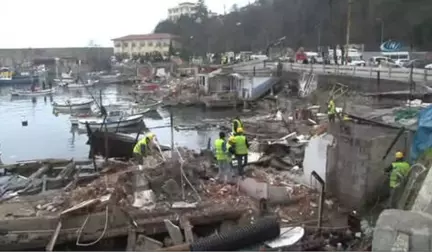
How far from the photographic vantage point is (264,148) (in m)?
18.0

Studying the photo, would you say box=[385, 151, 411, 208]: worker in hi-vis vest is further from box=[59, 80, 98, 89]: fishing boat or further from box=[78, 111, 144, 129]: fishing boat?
box=[59, 80, 98, 89]: fishing boat

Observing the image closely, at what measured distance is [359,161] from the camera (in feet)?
37.1

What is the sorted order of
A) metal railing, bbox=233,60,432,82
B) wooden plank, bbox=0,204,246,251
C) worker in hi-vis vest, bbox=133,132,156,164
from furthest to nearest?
metal railing, bbox=233,60,432,82
worker in hi-vis vest, bbox=133,132,156,164
wooden plank, bbox=0,204,246,251

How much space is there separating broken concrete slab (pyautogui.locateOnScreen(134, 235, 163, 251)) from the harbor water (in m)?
18.2

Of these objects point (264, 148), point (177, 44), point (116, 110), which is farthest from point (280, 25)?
point (264, 148)

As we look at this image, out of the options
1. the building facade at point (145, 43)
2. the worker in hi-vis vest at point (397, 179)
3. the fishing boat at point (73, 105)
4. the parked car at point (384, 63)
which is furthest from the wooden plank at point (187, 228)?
the building facade at point (145, 43)

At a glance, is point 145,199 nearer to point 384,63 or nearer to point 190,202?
point 190,202

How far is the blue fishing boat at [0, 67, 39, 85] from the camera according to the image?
91812 mm

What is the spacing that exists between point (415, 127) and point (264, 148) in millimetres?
6900

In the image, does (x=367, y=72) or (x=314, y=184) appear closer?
(x=314, y=184)

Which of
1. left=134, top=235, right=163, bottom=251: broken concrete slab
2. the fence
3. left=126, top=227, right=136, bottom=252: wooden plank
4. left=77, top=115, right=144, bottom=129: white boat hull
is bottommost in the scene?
left=77, top=115, right=144, bottom=129: white boat hull

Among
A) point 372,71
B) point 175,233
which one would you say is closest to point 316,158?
point 175,233

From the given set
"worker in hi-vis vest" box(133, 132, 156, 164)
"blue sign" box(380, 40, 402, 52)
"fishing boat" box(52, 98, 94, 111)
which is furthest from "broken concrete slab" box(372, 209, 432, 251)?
"blue sign" box(380, 40, 402, 52)

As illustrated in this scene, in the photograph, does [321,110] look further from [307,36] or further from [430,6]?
[307,36]
